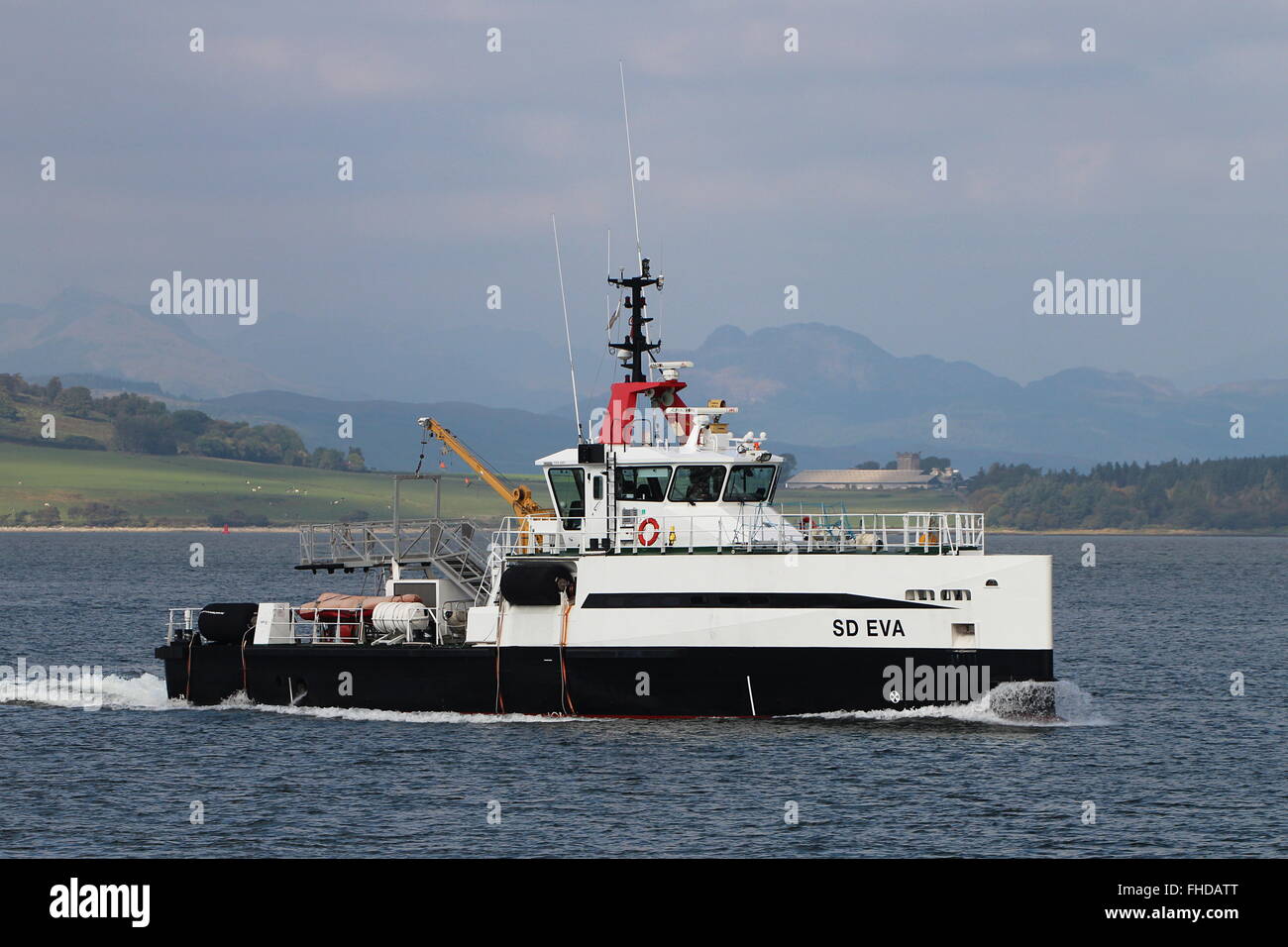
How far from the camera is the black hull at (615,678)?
100 ft

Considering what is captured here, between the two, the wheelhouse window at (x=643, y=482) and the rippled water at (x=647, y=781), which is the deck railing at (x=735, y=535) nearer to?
the wheelhouse window at (x=643, y=482)

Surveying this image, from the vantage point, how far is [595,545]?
33000 mm

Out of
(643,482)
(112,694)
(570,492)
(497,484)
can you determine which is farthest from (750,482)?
(112,694)

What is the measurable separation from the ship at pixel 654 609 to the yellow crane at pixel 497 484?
0.42ft

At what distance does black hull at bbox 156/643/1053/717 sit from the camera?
30.5m

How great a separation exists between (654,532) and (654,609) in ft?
6.10

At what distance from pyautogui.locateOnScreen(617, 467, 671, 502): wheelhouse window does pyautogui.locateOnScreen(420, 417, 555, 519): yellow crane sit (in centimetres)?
191

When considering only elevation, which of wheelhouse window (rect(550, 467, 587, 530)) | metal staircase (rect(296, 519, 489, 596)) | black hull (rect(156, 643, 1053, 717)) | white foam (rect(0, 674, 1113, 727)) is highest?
wheelhouse window (rect(550, 467, 587, 530))

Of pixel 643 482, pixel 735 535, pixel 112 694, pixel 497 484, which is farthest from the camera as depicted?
pixel 112 694

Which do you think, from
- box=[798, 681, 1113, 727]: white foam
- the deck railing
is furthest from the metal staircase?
box=[798, 681, 1113, 727]: white foam

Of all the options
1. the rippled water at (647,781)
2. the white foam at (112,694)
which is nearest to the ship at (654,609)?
the rippled water at (647,781)

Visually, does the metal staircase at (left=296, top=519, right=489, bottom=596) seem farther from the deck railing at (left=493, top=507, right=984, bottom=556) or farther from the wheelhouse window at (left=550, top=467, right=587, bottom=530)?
the wheelhouse window at (left=550, top=467, right=587, bottom=530)

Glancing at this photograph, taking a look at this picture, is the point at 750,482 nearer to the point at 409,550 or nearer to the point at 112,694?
the point at 409,550

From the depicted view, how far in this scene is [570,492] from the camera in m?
33.9
